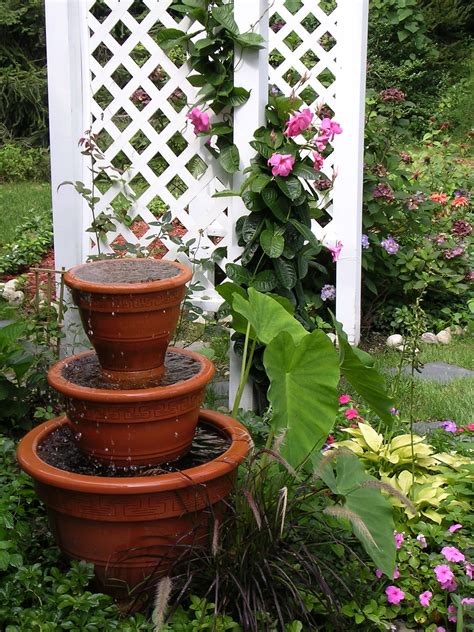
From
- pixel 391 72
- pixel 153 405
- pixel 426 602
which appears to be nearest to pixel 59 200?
pixel 153 405

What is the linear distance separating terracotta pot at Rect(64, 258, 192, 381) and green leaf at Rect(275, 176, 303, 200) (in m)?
0.78

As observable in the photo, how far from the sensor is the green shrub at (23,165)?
8.31 meters

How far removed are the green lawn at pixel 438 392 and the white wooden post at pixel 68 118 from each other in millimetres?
1299

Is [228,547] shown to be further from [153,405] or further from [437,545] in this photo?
[437,545]

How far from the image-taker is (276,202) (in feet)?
10.1

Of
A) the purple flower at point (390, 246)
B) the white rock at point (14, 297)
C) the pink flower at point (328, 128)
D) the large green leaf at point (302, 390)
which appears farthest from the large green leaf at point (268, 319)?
the white rock at point (14, 297)

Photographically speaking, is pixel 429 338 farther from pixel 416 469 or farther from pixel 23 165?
pixel 23 165

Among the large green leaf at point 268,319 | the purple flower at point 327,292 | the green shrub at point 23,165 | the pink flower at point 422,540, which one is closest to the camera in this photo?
the pink flower at point 422,540

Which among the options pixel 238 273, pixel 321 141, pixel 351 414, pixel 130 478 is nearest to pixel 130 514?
pixel 130 478

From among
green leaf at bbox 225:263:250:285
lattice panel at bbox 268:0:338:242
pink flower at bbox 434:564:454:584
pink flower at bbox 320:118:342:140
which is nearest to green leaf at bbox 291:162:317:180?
pink flower at bbox 320:118:342:140

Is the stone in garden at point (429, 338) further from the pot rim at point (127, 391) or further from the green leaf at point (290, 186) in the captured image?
the pot rim at point (127, 391)

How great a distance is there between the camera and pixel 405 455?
267 centimetres

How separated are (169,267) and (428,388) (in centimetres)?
163

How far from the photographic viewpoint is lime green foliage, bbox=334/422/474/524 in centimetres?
249
